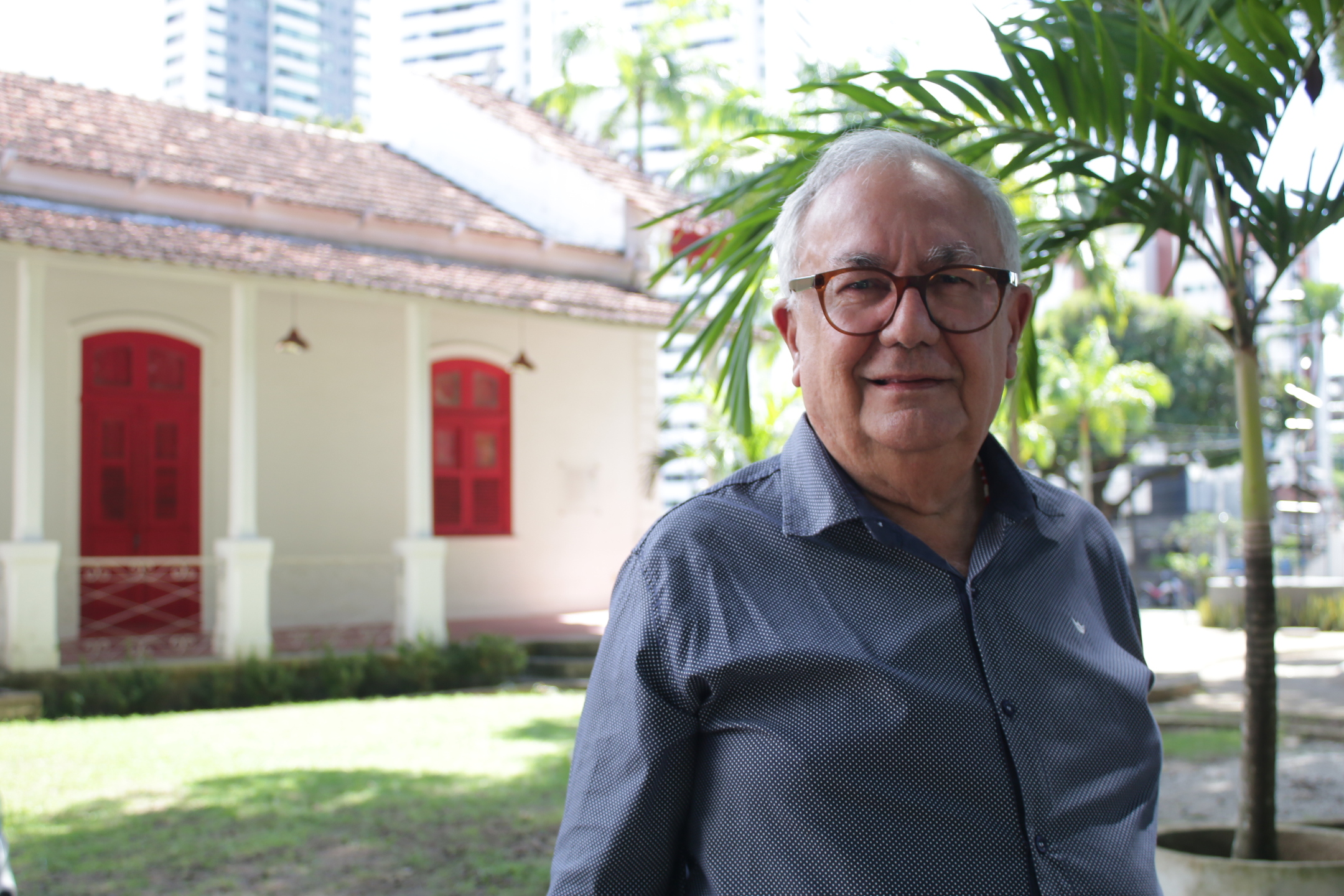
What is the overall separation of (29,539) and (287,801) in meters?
4.56

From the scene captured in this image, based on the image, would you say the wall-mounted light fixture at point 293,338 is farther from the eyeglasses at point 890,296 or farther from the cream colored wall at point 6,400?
the eyeglasses at point 890,296

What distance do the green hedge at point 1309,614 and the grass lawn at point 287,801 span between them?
11.9m

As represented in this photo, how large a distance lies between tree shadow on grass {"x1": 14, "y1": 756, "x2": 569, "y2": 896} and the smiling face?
3.46 metres

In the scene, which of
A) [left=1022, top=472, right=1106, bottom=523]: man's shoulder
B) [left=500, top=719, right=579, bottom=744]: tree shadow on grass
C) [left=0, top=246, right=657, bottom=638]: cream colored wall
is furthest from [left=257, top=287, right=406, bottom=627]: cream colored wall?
[left=1022, top=472, right=1106, bottom=523]: man's shoulder

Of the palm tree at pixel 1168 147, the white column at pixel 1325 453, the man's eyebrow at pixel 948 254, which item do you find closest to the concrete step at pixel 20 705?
the palm tree at pixel 1168 147

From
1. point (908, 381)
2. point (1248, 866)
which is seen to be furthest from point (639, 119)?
point (908, 381)

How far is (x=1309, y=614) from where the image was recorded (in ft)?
56.1

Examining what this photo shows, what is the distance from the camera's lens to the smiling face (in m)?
1.69

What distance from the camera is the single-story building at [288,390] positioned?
33.7 feet

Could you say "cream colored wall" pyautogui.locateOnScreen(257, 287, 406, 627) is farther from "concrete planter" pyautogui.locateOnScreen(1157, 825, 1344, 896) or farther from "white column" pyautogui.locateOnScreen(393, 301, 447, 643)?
"concrete planter" pyautogui.locateOnScreen(1157, 825, 1344, 896)

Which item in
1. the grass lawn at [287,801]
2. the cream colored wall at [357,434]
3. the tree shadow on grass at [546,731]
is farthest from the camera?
the cream colored wall at [357,434]

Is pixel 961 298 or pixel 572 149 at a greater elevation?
pixel 572 149

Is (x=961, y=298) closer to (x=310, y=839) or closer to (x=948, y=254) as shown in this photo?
(x=948, y=254)

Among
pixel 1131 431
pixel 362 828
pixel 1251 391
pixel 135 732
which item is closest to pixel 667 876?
pixel 1251 391
